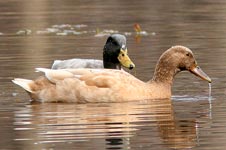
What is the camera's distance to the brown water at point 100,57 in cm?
1139

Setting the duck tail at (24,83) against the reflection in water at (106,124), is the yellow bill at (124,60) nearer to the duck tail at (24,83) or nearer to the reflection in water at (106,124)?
the reflection in water at (106,124)

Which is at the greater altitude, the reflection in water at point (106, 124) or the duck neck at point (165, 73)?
the duck neck at point (165, 73)

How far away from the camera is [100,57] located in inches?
714

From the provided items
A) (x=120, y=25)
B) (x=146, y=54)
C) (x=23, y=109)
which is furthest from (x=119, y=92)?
(x=120, y=25)

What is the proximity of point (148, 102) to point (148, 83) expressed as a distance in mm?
449

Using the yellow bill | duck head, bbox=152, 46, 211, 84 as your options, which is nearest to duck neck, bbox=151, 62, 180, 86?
duck head, bbox=152, 46, 211, 84

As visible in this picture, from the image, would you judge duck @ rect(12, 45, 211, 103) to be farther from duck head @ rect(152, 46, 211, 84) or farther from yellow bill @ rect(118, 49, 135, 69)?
yellow bill @ rect(118, 49, 135, 69)

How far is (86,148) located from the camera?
10703mm

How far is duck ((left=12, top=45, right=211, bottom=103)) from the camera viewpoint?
549 inches

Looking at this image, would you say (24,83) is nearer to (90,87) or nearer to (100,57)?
(90,87)

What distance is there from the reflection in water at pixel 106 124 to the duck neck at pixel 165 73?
1.31ft

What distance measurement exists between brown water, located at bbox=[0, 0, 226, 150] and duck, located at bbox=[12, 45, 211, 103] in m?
0.20

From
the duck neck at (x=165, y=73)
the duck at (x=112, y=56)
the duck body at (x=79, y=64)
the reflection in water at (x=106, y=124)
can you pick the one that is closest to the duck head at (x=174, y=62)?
the duck neck at (x=165, y=73)

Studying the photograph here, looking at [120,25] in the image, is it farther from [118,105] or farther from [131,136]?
[131,136]
